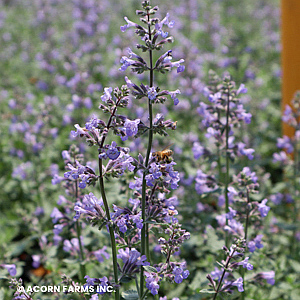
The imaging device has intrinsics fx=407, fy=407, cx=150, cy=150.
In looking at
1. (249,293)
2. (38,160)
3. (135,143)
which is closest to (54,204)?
(38,160)

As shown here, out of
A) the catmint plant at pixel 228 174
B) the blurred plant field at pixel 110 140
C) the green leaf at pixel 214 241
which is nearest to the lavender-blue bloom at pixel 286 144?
the blurred plant field at pixel 110 140

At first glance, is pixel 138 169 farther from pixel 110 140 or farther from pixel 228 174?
pixel 110 140

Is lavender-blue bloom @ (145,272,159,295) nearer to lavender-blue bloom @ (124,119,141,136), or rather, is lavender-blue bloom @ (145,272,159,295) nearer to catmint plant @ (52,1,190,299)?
catmint plant @ (52,1,190,299)

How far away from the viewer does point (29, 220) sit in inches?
157

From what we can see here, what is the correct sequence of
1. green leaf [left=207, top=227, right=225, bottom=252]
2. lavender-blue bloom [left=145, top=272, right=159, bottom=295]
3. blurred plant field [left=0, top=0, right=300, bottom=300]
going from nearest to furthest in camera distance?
lavender-blue bloom [left=145, top=272, right=159, bottom=295] → green leaf [left=207, top=227, right=225, bottom=252] → blurred plant field [left=0, top=0, right=300, bottom=300]

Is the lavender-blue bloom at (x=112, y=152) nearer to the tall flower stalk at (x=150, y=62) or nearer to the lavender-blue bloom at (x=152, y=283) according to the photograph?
the tall flower stalk at (x=150, y=62)

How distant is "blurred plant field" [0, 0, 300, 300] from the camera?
357 cm

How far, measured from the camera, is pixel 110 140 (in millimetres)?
5395

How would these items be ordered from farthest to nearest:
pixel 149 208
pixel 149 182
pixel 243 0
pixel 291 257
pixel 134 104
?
pixel 243 0 < pixel 134 104 < pixel 291 257 < pixel 149 208 < pixel 149 182

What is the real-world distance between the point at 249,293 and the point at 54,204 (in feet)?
8.00

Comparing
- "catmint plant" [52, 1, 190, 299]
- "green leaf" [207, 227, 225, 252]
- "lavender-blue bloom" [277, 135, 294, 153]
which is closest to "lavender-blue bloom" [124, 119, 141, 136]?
"catmint plant" [52, 1, 190, 299]

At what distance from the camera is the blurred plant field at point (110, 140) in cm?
357

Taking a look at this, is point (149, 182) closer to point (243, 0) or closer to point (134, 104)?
point (134, 104)

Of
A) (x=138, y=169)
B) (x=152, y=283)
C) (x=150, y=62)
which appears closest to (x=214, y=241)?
(x=152, y=283)
